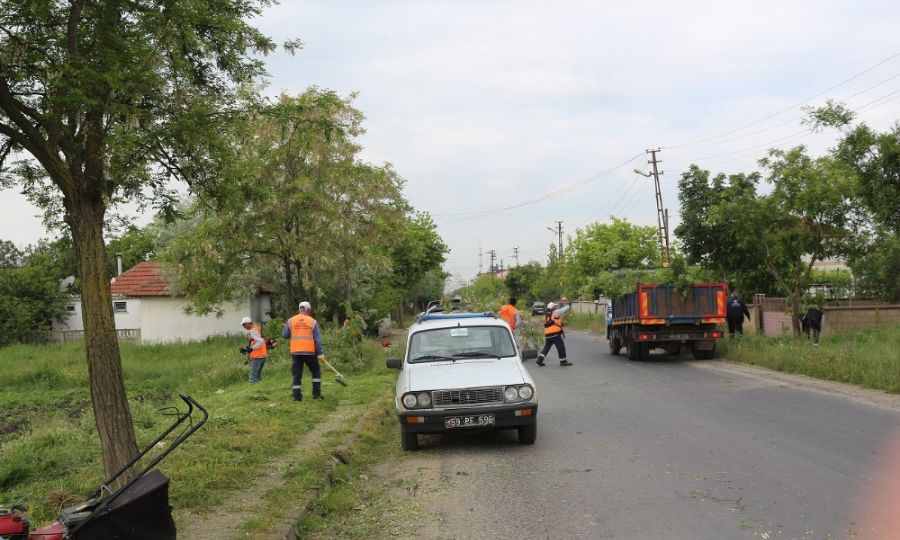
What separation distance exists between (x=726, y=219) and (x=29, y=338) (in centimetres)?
3332

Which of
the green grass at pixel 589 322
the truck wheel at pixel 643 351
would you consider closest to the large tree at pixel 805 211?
the truck wheel at pixel 643 351

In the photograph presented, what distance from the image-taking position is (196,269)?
23469mm

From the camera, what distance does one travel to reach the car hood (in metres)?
9.17

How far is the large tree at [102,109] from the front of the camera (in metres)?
6.04

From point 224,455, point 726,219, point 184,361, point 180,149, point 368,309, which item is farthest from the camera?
point 368,309

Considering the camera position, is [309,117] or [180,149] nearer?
[180,149]

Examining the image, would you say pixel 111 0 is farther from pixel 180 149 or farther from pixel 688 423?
pixel 688 423

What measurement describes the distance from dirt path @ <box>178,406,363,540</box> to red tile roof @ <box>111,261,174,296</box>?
28.9m

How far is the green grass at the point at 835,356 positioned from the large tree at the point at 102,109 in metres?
11.9

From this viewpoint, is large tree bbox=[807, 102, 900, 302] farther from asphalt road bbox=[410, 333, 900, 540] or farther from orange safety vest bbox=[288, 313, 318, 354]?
orange safety vest bbox=[288, 313, 318, 354]

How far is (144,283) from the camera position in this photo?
39562mm

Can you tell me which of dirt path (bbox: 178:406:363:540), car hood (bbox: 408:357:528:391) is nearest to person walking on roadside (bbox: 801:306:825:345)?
car hood (bbox: 408:357:528:391)

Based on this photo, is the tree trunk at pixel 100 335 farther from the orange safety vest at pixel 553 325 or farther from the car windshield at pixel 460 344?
the orange safety vest at pixel 553 325

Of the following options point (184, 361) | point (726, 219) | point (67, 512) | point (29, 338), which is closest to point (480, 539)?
point (67, 512)
